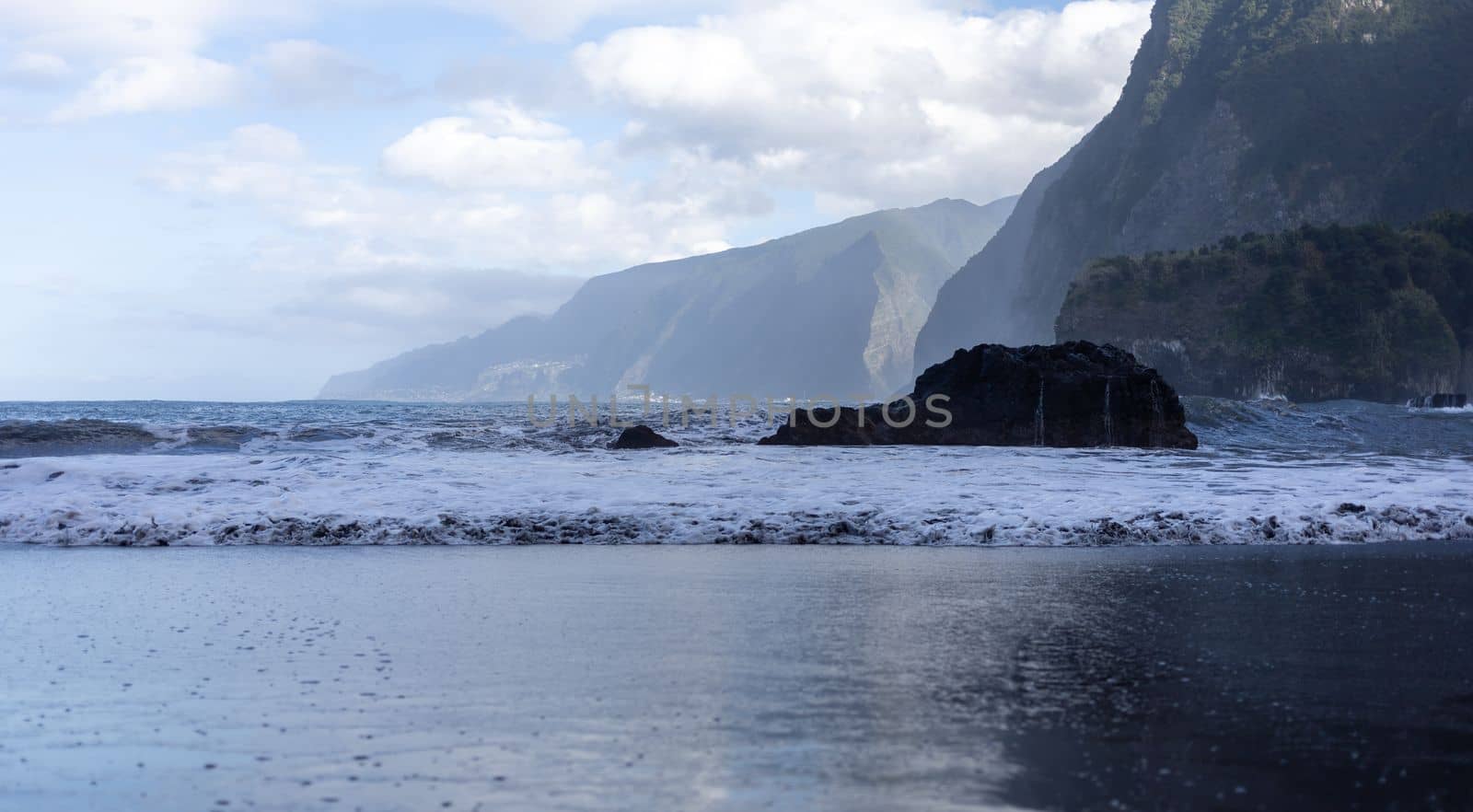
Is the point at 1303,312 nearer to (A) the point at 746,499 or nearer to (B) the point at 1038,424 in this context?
(B) the point at 1038,424

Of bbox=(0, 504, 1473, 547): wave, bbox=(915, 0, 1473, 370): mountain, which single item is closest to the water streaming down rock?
bbox=(0, 504, 1473, 547): wave

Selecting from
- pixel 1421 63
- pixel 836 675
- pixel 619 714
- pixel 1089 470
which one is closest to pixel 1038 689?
pixel 836 675

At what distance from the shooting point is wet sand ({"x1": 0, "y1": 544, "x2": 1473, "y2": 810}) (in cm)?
344

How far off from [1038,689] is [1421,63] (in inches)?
5652

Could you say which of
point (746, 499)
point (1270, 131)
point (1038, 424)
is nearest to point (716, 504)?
point (746, 499)

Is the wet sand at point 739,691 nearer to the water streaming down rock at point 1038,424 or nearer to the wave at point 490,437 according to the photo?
the wave at point 490,437

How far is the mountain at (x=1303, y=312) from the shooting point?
275 ft

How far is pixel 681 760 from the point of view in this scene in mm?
3680

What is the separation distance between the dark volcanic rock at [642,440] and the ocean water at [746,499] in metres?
2.38

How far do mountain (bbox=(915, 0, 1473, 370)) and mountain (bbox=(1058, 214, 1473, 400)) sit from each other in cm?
2298

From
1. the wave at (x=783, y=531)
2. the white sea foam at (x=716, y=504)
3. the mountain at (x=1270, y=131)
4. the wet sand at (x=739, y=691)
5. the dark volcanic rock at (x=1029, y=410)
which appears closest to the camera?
the wet sand at (x=739, y=691)

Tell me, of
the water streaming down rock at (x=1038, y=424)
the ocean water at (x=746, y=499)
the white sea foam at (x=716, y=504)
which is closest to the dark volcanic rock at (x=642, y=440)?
the ocean water at (x=746, y=499)

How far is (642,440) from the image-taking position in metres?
24.0

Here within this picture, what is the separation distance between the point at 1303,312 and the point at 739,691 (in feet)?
308
